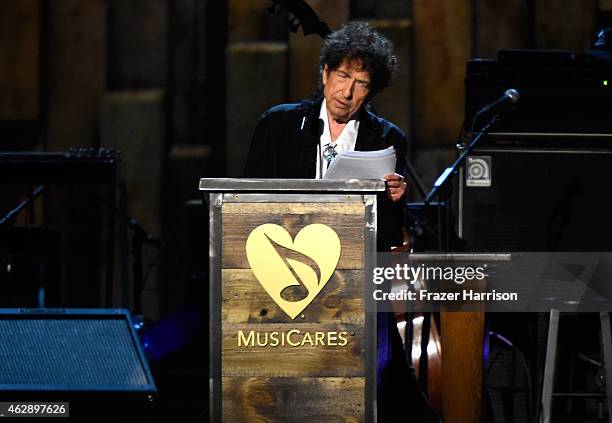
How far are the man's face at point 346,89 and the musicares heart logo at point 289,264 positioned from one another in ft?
2.35

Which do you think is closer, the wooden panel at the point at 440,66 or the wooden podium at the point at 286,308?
the wooden podium at the point at 286,308

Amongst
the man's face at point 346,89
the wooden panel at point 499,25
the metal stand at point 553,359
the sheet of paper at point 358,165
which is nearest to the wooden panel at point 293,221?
the sheet of paper at point 358,165

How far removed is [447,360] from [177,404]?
6.21 ft

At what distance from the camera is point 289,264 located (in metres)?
3.02

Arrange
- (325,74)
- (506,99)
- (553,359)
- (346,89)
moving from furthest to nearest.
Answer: (506,99), (553,359), (325,74), (346,89)

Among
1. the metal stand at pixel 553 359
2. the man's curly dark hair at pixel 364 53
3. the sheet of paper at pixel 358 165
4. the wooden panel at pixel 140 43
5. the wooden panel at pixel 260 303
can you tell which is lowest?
the metal stand at pixel 553 359

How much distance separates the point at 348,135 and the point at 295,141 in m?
0.17

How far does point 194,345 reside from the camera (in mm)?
5699

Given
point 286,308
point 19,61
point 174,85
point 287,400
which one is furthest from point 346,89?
point 19,61

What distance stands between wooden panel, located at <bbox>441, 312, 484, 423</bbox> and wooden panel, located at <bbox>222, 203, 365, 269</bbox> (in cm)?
84

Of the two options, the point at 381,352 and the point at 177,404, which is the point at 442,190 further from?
the point at 177,404

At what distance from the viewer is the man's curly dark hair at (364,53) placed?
A: 3.68 m

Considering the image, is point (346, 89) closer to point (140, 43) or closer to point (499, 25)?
point (499, 25)

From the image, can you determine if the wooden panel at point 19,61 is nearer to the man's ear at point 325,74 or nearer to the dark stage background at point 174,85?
the dark stage background at point 174,85
